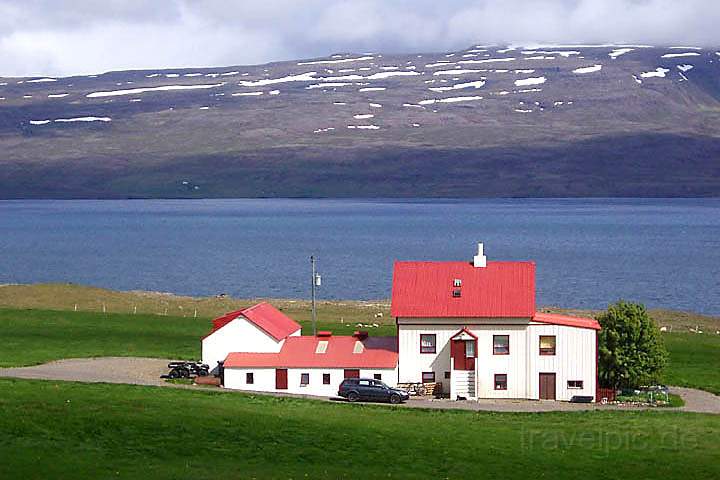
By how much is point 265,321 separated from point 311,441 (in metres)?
20.4

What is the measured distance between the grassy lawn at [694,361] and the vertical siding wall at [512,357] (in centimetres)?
505

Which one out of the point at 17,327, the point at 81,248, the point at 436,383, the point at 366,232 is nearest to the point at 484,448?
the point at 436,383

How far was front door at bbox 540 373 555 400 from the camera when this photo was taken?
4897 centimetres

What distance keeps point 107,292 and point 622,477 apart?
61366mm

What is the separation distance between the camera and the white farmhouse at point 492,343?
48.8m

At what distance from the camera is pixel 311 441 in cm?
3347

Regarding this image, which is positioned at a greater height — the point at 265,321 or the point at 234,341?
the point at 265,321

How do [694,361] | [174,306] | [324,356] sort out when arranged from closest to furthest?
[324,356], [694,361], [174,306]

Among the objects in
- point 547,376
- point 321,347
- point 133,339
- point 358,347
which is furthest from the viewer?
point 133,339

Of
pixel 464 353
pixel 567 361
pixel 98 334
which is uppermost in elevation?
pixel 98 334

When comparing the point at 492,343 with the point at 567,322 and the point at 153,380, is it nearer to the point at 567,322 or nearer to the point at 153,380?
the point at 567,322

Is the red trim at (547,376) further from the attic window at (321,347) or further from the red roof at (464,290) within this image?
the attic window at (321,347)

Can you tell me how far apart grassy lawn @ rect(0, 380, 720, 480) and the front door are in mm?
7796

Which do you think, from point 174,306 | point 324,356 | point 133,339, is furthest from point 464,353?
point 174,306
